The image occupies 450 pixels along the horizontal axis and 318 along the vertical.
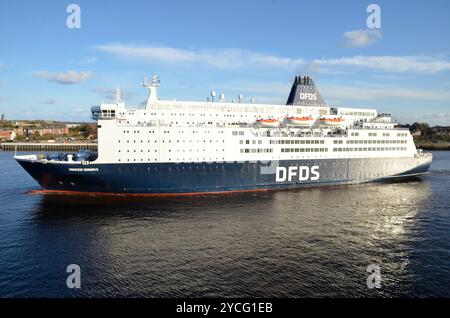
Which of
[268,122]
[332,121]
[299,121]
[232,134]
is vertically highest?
[332,121]

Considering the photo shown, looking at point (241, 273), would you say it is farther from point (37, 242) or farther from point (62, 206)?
point (62, 206)

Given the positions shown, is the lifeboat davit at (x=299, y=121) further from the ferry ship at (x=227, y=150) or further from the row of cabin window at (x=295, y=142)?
the row of cabin window at (x=295, y=142)

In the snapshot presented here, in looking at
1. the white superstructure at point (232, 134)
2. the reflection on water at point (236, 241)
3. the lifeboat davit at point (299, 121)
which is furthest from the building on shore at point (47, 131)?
the lifeboat davit at point (299, 121)

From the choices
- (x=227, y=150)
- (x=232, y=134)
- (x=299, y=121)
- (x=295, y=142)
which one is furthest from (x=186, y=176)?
(x=299, y=121)

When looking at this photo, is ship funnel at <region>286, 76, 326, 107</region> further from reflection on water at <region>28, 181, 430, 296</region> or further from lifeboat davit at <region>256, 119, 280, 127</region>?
reflection on water at <region>28, 181, 430, 296</region>

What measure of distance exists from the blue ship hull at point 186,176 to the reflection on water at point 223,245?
1.18 meters

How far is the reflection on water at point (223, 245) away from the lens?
46.3 feet

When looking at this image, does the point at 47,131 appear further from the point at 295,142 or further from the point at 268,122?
the point at 295,142

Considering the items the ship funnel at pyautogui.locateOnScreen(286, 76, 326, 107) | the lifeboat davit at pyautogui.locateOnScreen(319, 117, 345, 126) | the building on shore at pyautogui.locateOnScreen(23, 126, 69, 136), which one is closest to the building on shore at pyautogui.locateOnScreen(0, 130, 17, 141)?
the building on shore at pyautogui.locateOnScreen(23, 126, 69, 136)

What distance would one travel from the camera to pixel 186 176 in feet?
96.7

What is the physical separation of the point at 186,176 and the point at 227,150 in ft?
15.0

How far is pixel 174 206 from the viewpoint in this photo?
86.4ft
